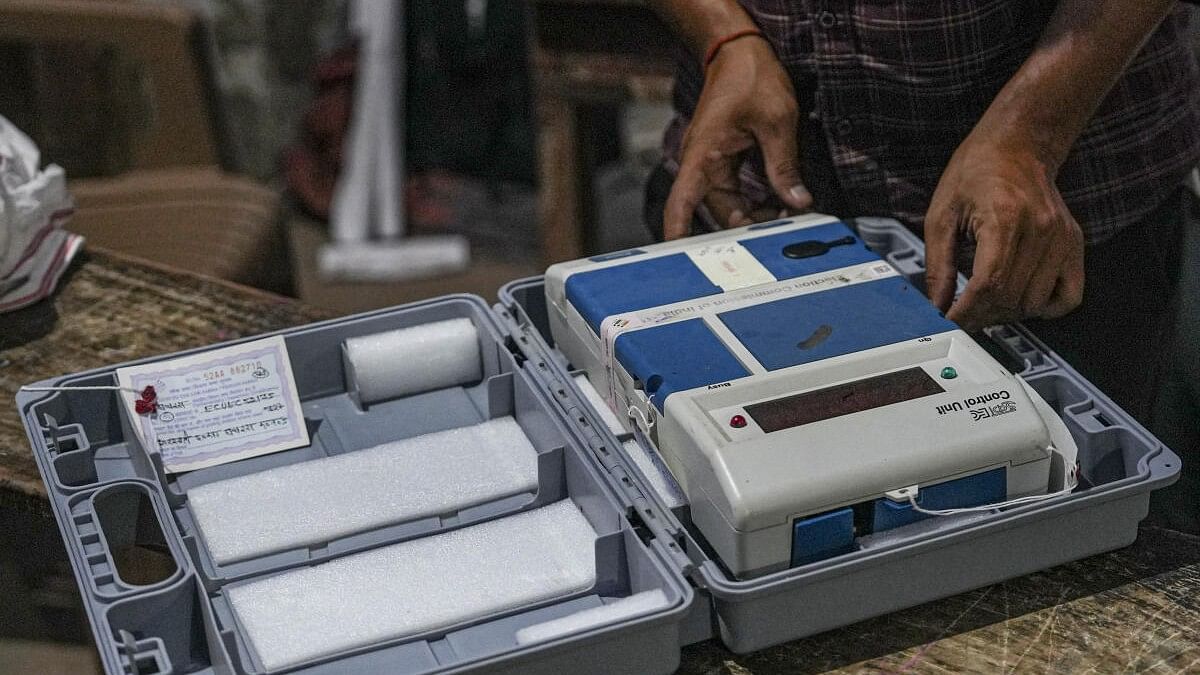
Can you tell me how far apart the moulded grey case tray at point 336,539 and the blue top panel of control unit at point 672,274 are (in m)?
0.08

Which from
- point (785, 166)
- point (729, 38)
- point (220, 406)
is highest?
point (729, 38)

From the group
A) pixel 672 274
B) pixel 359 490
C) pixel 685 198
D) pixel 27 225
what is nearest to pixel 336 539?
pixel 359 490

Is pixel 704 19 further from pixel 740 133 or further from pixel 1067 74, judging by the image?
pixel 1067 74

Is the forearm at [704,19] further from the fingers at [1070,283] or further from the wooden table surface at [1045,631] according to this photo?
the wooden table surface at [1045,631]

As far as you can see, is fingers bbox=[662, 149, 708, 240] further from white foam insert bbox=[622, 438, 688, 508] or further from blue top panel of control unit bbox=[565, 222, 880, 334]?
white foam insert bbox=[622, 438, 688, 508]

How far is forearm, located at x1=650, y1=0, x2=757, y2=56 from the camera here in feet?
4.43

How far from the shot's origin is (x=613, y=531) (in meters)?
0.96

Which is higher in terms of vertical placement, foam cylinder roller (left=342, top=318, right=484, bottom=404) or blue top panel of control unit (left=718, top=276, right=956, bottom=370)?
blue top panel of control unit (left=718, top=276, right=956, bottom=370)

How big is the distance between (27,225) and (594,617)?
86 centimetres

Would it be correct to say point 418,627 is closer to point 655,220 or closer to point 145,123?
point 655,220

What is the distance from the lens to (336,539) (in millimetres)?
1001

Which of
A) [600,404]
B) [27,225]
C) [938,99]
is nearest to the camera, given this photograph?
[600,404]

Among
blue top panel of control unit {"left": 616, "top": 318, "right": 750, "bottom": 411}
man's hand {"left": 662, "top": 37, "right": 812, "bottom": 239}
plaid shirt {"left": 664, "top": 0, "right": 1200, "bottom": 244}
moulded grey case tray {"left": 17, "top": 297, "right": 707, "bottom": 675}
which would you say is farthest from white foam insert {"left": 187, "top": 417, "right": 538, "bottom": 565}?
plaid shirt {"left": 664, "top": 0, "right": 1200, "bottom": 244}

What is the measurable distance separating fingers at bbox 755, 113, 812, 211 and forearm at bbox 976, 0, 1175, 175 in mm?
189
